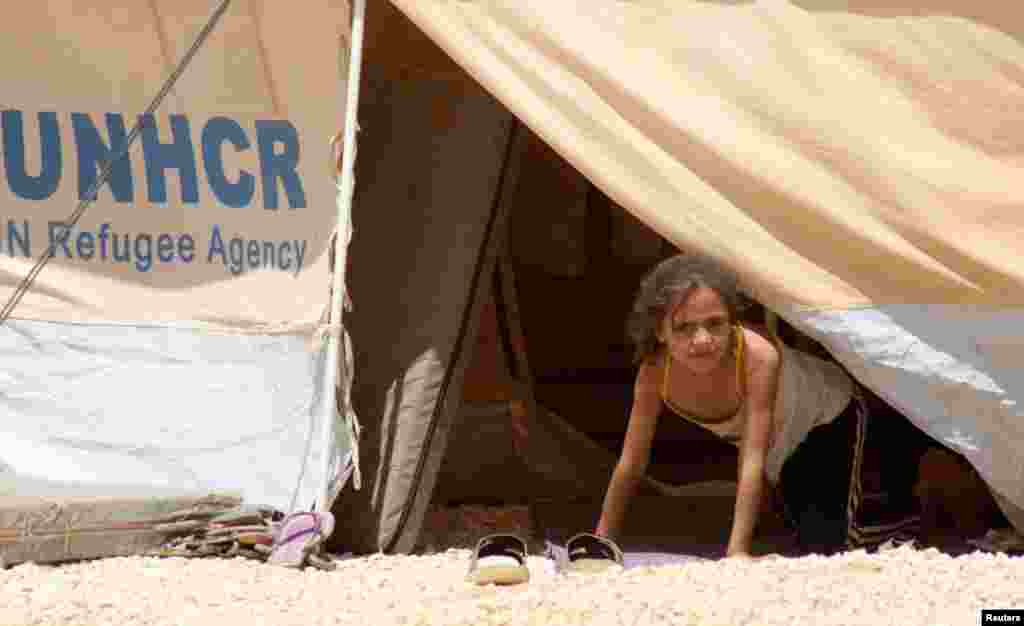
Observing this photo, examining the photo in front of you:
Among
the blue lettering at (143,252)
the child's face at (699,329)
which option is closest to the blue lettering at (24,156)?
the blue lettering at (143,252)

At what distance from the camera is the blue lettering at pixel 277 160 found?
3.71m

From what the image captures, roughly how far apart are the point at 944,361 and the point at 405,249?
126 centimetres

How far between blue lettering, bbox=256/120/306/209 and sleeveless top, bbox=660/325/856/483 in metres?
0.96

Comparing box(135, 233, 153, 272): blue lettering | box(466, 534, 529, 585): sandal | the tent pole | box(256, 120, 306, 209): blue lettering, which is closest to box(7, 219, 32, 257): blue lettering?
box(135, 233, 153, 272): blue lettering

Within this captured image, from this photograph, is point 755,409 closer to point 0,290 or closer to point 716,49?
point 716,49

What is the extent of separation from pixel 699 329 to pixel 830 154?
0.46 meters

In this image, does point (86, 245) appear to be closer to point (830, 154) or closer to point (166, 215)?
point (166, 215)

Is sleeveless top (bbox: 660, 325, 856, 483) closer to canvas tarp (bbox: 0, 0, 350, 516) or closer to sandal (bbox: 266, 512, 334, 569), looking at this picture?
sandal (bbox: 266, 512, 334, 569)

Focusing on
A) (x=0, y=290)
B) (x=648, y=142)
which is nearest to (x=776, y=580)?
(x=648, y=142)

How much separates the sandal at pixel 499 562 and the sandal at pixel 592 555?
11 cm

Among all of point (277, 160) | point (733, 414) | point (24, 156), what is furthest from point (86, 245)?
point (733, 414)

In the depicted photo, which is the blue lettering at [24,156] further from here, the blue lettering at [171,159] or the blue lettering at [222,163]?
the blue lettering at [222,163]

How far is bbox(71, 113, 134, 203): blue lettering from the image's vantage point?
3.72m

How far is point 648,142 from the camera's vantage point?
3.38 m
